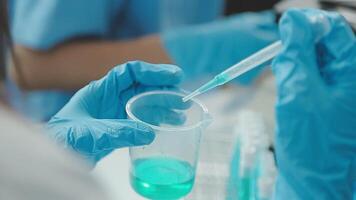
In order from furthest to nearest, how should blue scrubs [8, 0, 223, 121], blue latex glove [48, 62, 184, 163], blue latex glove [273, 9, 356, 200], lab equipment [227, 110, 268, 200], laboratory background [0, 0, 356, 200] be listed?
blue scrubs [8, 0, 223, 121]
lab equipment [227, 110, 268, 200]
blue latex glove [273, 9, 356, 200]
blue latex glove [48, 62, 184, 163]
laboratory background [0, 0, 356, 200]

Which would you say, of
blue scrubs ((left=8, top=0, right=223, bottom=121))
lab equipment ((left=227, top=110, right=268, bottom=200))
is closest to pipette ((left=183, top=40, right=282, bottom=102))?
lab equipment ((left=227, top=110, right=268, bottom=200))

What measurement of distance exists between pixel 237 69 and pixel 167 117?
14 centimetres

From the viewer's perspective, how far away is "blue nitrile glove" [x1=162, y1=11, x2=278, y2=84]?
132cm

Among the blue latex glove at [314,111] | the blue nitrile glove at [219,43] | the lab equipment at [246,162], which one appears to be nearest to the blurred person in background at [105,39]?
the blue nitrile glove at [219,43]

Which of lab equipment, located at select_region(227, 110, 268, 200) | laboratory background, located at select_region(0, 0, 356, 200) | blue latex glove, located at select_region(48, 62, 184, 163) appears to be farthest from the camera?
lab equipment, located at select_region(227, 110, 268, 200)

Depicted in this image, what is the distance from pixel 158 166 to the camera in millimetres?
724

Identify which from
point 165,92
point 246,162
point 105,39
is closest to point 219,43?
point 105,39

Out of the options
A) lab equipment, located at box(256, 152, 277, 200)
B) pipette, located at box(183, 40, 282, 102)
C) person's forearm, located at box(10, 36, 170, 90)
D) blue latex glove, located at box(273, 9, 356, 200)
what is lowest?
lab equipment, located at box(256, 152, 277, 200)

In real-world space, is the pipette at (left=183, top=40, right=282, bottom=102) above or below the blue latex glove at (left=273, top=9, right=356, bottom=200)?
above

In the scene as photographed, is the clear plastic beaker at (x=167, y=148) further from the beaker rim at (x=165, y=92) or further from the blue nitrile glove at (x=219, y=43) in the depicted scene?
the blue nitrile glove at (x=219, y=43)

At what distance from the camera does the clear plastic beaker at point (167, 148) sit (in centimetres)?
71

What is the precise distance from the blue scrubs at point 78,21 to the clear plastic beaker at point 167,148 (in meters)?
0.46

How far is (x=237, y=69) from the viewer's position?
79 centimetres

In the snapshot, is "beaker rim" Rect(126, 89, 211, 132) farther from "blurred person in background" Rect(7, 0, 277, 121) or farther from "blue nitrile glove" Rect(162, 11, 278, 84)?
"blue nitrile glove" Rect(162, 11, 278, 84)
